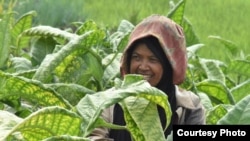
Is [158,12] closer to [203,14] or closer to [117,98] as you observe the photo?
[203,14]

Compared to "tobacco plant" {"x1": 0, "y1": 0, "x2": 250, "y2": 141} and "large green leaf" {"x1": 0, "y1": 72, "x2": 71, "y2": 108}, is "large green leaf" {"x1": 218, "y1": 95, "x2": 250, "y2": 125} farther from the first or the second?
"large green leaf" {"x1": 0, "y1": 72, "x2": 71, "y2": 108}

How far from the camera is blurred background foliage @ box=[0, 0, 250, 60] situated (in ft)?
22.2

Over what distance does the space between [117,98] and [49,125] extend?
192mm

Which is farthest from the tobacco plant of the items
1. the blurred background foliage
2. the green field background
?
the green field background

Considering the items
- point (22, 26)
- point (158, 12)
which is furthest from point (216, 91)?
point (158, 12)

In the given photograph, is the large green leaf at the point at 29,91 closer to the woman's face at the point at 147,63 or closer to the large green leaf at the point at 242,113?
the woman's face at the point at 147,63

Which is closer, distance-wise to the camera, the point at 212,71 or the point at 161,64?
the point at 161,64

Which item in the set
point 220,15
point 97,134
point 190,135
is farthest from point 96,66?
point 220,15

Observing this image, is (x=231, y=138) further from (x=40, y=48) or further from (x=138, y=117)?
(x=40, y=48)

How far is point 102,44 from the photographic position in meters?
3.04

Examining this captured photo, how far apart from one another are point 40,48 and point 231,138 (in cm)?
110

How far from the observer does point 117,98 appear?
1679 millimetres

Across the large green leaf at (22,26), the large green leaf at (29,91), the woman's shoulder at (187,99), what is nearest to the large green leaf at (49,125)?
the large green leaf at (29,91)

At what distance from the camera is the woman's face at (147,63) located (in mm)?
2469
